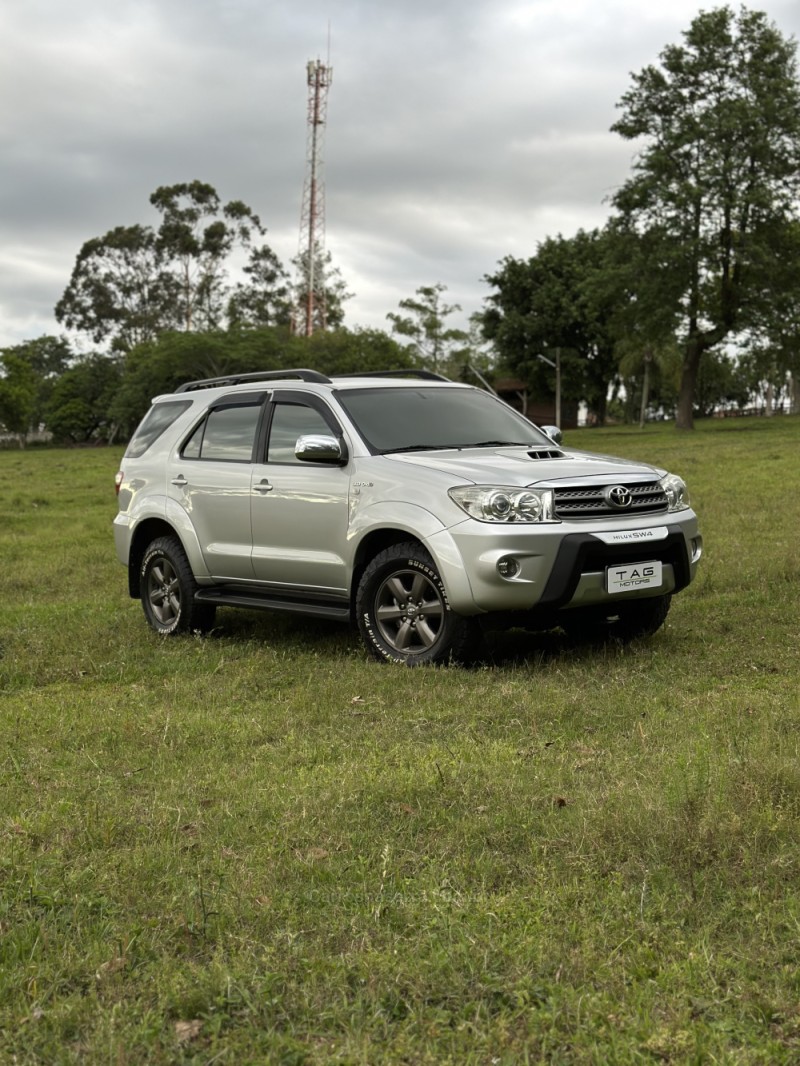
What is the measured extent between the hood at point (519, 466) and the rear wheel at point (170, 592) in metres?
2.15

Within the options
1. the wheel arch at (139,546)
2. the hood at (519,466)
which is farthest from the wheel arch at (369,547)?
the wheel arch at (139,546)

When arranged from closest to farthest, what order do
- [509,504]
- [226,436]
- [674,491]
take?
[509,504] < [674,491] < [226,436]

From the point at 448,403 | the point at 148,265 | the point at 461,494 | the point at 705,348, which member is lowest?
the point at 461,494

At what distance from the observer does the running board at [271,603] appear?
788 centimetres

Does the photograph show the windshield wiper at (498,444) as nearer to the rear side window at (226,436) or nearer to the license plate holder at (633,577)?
the license plate holder at (633,577)

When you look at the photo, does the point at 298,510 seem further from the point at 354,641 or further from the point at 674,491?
the point at 674,491

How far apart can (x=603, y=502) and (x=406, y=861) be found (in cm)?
375

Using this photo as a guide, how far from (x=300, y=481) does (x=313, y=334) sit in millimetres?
63738

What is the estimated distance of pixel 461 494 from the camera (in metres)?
7.14

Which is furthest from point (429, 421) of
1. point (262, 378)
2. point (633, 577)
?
point (633, 577)

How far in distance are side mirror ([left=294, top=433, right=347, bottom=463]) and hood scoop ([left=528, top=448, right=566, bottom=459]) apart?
4.02 feet

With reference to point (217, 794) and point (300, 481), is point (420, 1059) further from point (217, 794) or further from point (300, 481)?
point (300, 481)

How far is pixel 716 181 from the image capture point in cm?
4128

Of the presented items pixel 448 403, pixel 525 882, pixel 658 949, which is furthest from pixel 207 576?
pixel 658 949
